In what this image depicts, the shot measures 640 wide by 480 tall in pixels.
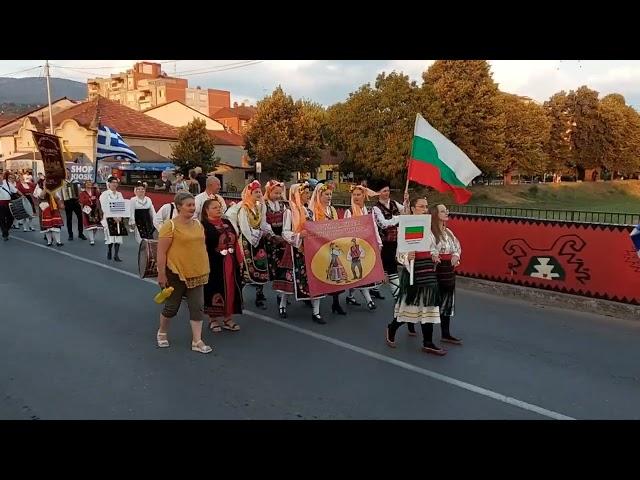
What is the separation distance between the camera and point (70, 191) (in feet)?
44.3

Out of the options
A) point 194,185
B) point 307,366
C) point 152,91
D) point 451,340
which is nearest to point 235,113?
point 152,91

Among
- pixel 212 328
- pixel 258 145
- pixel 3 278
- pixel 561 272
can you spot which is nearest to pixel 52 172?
pixel 3 278

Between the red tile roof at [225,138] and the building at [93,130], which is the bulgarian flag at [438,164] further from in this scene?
the red tile roof at [225,138]

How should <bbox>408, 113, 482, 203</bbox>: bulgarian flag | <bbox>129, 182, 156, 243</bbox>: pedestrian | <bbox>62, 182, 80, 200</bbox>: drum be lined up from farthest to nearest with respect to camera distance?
<bbox>62, 182, 80, 200</bbox>: drum
<bbox>129, 182, 156, 243</bbox>: pedestrian
<bbox>408, 113, 482, 203</bbox>: bulgarian flag

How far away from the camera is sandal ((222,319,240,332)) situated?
6.40 meters

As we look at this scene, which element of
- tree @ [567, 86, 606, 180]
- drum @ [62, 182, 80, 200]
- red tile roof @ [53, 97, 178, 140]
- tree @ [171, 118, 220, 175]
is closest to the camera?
drum @ [62, 182, 80, 200]

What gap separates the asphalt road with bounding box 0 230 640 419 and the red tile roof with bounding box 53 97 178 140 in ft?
128

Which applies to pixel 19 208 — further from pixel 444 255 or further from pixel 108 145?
pixel 444 255

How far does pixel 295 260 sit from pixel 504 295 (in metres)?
3.69

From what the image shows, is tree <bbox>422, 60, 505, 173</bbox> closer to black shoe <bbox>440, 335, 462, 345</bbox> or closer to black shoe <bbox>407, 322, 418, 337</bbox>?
black shoe <bbox>407, 322, 418, 337</bbox>

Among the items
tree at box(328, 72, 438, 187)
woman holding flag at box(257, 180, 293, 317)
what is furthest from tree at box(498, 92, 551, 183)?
woman holding flag at box(257, 180, 293, 317)

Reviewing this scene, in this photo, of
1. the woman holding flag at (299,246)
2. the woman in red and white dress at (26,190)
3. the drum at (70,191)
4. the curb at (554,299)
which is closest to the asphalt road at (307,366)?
the curb at (554,299)

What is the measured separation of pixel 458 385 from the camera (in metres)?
4.76
